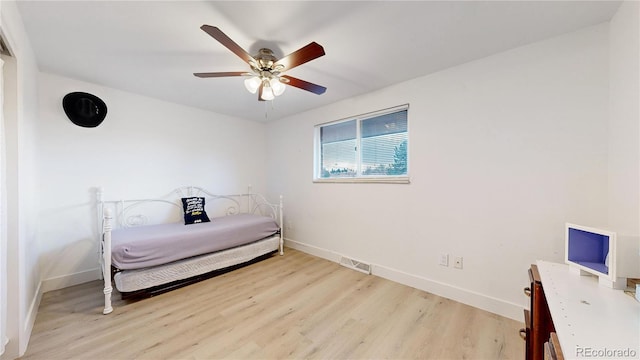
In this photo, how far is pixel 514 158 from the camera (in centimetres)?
188

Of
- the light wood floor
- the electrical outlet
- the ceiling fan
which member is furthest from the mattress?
the electrical outlet

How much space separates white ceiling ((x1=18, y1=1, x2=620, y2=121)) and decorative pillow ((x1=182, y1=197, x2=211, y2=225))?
5.15 ft

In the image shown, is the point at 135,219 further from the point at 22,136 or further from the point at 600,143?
the point at 600,143

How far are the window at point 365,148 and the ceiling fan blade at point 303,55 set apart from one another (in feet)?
4.56

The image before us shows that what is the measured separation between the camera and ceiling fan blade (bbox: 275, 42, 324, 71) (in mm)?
1426

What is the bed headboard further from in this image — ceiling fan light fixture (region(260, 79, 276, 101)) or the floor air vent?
ceiling fan light fixture (region(260, 79, 276, 101))

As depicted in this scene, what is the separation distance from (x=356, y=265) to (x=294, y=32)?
2556mm

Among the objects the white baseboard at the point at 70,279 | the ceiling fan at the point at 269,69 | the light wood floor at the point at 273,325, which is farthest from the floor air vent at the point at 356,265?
the white baseboard at the point at 70,279

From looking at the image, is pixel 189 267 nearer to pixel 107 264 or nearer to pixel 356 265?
pixel 107 264

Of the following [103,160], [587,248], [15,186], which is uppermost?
[103,160]

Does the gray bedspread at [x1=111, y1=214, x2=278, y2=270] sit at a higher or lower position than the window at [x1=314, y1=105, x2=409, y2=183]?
lower

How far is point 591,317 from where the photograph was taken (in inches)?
32.5

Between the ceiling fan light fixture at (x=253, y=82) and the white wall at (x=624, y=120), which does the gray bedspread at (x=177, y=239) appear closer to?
the ceiling fan light fixture at (x=253, y=82)

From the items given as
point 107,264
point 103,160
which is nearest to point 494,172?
point 107,264
